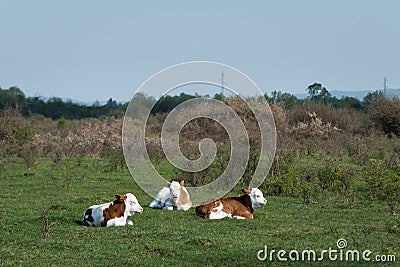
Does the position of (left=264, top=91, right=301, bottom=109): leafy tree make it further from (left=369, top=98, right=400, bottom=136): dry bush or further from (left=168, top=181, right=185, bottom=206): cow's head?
(left=168, top=181, right=185, bottom=206): cow's head

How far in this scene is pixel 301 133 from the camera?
1757 inches

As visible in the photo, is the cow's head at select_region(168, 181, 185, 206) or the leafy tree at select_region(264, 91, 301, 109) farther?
the leafy tree at select_region(264, 91, 301, 109)

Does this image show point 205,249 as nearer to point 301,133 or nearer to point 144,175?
point 144,175

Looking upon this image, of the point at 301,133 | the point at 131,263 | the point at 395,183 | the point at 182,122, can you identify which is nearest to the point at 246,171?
the point at 395,183

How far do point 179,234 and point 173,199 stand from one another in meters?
3.63

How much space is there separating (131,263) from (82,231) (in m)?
2.98

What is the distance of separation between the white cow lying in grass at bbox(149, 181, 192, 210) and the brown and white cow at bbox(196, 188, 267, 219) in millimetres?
1122

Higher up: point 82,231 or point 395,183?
point 395,183

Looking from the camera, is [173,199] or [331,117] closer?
[173,199]

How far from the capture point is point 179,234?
40.8ft

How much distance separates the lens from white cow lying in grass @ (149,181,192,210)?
16.0 meters

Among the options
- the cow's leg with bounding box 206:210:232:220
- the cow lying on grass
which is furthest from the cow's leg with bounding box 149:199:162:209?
Answer: the cow lying on grass

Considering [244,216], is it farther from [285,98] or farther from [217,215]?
[285,98]

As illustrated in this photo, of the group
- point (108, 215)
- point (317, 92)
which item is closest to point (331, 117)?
point (317, 92)
